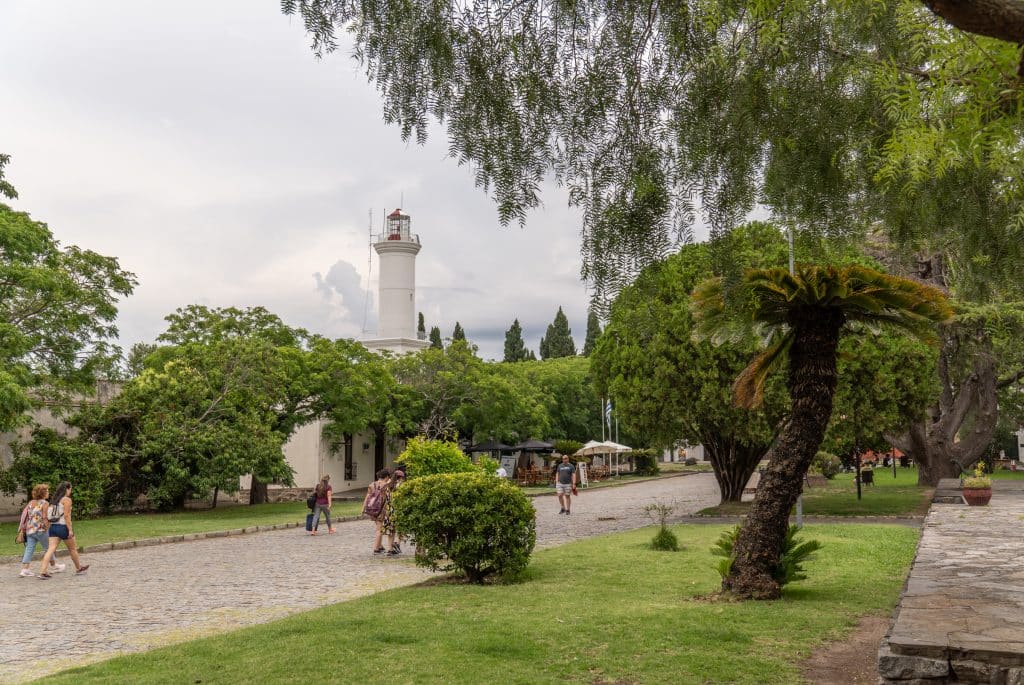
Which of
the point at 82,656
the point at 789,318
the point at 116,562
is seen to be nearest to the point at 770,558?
the point at 789,318

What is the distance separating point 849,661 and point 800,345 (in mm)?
4177

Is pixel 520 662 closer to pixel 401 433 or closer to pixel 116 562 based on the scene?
pixel 116 562

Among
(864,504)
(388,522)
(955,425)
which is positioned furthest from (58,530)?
(955,425)

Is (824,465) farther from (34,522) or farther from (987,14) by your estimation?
(987,14)

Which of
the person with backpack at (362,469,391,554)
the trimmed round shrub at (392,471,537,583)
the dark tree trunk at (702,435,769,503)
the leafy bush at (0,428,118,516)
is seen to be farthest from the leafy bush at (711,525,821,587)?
the leafy bush at (0,428,118,516)

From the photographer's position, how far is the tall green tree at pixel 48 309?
786 inches

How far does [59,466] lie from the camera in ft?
78.2

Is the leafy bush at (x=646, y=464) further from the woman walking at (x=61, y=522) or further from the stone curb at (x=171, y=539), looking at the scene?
the woman walking at (x=61, y=522)

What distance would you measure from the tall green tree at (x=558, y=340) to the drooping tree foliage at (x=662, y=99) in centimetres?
7370

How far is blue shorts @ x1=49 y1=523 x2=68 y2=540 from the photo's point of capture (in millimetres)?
13820

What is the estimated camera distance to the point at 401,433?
129 feet

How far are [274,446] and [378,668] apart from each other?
71.8 feet

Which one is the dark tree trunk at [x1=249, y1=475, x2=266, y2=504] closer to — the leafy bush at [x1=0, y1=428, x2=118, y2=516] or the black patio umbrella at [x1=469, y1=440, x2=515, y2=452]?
the leafy bush at [x1=0, y1=428, x2=118, y2=516]

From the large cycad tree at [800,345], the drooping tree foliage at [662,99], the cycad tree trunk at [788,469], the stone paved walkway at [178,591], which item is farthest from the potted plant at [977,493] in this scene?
the drooping tree foliage at [662,99]
